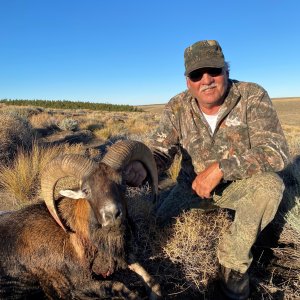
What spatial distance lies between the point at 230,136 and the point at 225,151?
0.73ft

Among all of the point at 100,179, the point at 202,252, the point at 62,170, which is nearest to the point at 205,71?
the point at 100,179

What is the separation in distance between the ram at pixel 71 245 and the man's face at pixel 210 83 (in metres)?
1.17

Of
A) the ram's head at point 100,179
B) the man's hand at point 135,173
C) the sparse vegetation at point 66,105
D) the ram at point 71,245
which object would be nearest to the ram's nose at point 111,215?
the ram's head at point 100,179

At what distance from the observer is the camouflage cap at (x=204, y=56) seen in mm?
4539

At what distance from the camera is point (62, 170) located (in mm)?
3834

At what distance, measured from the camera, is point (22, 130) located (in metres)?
13.1

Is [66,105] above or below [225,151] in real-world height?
Result: above

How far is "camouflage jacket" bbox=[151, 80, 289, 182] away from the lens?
13.7ft

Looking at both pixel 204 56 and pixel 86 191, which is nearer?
pixel 86 191

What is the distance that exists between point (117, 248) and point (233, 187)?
181cm

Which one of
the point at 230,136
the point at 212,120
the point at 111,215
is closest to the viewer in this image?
the point at 111,215

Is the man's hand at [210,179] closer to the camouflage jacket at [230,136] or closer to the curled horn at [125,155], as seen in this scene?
the camouflage jacket at [230,136]

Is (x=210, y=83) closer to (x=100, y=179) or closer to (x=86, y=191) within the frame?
(x=100, y=179)

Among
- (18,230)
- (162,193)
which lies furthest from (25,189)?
(18,230)
